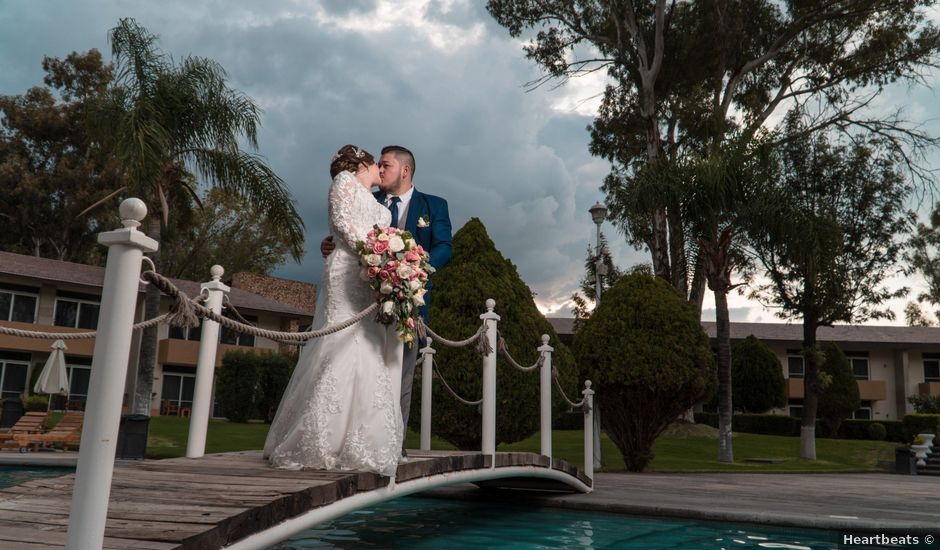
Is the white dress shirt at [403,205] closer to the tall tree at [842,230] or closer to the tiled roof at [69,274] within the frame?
the tall tree at [842,230]

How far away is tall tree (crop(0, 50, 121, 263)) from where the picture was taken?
35281 millimetres

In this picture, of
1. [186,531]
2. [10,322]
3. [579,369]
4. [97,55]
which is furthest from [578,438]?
[97,55]

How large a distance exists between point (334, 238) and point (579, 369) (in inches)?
409

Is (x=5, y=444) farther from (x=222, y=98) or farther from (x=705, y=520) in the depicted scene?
(x=705, y=520)

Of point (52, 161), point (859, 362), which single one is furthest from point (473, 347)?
point (859, 362)

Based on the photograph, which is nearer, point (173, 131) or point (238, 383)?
point (173, 131)

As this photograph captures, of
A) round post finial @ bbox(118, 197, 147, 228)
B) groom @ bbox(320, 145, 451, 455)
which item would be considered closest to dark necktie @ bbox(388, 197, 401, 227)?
groom @ bbox(320, 145, 451, 455)

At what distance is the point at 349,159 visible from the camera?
234 inches

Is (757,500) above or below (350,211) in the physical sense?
below

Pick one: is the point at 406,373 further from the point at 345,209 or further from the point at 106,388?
the point at 106,388

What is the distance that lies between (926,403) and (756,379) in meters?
9.65

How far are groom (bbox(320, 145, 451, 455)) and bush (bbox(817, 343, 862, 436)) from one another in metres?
31.8

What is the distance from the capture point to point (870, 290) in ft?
81.9

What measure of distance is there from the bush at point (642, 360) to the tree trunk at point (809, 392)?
Answer: 964 cm
